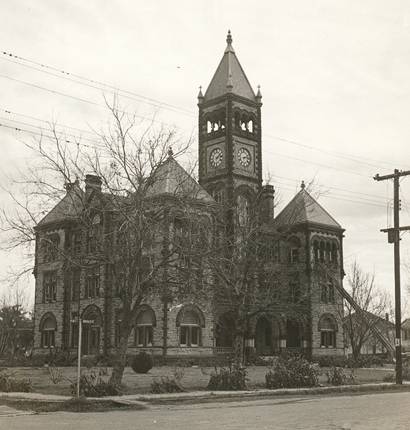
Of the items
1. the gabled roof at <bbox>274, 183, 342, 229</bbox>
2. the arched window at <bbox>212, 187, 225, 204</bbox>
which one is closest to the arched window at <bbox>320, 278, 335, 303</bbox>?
the gabled roof at <bbox>274, 183, 342, 229</bbox>

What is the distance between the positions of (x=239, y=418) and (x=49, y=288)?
41073mm

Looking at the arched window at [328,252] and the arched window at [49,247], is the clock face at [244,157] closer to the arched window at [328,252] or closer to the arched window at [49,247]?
the arched window at [328,252]

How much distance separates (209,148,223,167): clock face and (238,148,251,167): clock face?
1569mm

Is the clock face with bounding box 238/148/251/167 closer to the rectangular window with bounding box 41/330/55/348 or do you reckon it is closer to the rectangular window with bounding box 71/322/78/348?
the rectangular window with bounding box 71/322/78/348

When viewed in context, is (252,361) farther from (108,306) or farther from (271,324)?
(108,306)

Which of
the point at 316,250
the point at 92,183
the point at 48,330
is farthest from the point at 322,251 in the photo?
the point at 92,183

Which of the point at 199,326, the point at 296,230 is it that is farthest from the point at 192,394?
the point at 296,230

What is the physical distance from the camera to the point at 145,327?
46656 mm

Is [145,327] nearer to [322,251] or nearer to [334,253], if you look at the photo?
[322,251]

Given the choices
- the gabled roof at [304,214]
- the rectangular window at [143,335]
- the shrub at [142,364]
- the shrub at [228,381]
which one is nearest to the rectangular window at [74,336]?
the rectangular window at [143,335]

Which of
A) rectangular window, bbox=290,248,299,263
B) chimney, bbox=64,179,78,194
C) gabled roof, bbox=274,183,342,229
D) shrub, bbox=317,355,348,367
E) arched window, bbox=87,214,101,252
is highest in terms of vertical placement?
gabled roof, bbox=274,183,342,229

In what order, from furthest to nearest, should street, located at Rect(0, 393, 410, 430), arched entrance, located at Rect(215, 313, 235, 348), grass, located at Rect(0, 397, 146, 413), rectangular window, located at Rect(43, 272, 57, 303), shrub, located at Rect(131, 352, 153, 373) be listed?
rectangular window, located at Rect(43, 272, 57, 303), arched entrance, located at Rect(215, 313, 235, 348), shrub, located at Rect(131, 352, 153, 373), grass, located at Rect(0, 397, 146, 413), street, located at Rect(0, 393, 410, 430)

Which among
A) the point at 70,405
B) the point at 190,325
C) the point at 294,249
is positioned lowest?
the point at 70,405

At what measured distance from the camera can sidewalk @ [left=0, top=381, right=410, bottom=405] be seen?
2102 centimetres
